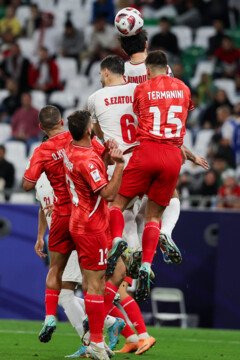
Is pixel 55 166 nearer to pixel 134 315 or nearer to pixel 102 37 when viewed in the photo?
pixel 134 315

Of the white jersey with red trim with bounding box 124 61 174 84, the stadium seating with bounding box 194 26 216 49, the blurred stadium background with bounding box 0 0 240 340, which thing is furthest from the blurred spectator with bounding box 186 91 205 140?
the white jersey with red trim with bounding box 124 61 174 84

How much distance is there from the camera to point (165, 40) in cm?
2016

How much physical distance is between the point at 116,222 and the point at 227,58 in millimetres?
11223

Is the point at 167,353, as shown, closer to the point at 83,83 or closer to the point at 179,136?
the point at 179,136

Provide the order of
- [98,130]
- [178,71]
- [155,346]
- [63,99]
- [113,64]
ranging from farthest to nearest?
A: 1. [63,99]
2. [178,71]
3. [155,346]
4. [98,130]
5. [113,64]

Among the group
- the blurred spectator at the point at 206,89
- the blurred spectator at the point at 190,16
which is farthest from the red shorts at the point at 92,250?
the blurred spectator at the point at 190,16

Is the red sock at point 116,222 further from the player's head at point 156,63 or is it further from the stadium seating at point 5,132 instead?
the stadium seating at point 5,132

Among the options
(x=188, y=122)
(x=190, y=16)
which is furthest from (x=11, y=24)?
(x=188, y=122)

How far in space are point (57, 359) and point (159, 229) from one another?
1729 millimetres

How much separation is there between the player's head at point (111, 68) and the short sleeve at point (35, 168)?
113 cm

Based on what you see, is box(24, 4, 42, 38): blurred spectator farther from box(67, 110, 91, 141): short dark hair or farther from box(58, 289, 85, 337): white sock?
box(67, 110, 91, 141): short dark hair

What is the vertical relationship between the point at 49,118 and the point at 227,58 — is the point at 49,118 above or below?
below

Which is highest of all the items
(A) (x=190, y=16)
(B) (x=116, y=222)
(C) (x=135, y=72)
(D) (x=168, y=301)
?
(A) (x=190, y=16)

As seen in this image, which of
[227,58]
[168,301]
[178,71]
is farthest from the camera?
[227,58]
